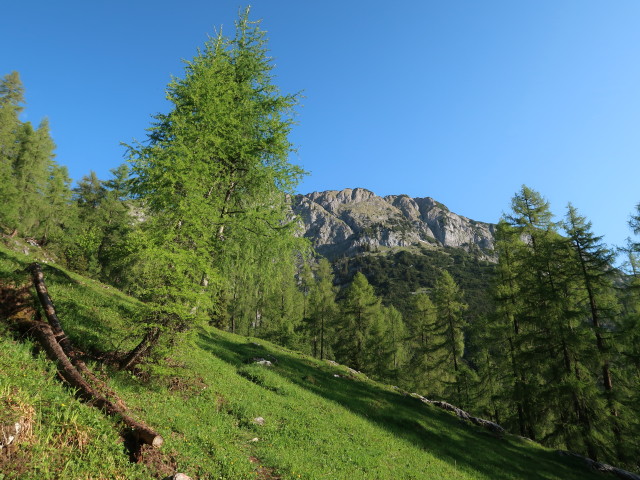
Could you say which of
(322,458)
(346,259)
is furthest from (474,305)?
(322,458)

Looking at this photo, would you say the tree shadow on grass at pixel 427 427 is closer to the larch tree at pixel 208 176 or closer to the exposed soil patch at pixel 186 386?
the exposed soil patch at pixel 186 386

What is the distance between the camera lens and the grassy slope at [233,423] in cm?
505

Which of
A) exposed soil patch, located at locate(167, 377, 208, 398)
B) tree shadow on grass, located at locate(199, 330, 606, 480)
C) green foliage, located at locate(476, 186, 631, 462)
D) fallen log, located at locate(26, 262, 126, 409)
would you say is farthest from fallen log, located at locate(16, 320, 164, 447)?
green foliage, located at locate(476, 186, 631, 462)

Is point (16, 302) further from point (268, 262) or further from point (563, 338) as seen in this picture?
point (563, 338)

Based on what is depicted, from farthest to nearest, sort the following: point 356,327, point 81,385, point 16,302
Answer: point 356,327
point 16,302
point 81,385

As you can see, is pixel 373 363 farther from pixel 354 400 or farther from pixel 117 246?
pixel 117 246

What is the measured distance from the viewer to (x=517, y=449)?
61.6 feet

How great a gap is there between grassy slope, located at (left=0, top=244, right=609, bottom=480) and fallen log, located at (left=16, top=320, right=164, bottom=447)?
25cm

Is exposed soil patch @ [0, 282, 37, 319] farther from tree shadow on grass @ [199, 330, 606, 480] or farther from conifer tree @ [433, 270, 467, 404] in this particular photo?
conifer tree @ [433, 270, 467, 404]

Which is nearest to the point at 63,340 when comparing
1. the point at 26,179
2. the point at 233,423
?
the point at 233,423

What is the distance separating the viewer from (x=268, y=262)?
11.9m

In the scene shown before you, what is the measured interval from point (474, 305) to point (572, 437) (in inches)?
4319

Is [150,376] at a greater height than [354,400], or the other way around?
[150,376]

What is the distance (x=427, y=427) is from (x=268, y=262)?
13.6 meters
